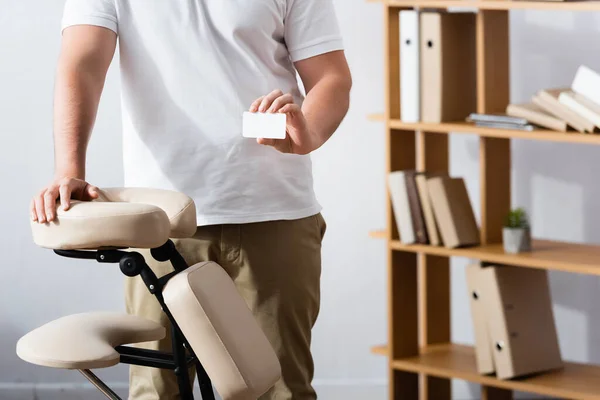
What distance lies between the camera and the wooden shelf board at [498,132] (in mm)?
2605

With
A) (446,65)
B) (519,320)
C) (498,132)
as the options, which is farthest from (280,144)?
(519,320)

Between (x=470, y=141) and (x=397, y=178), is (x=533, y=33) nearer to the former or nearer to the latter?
(x=470, y=141)

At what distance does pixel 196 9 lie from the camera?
191 cm

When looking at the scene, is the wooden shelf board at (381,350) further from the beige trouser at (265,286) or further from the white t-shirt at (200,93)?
the white t-shirt at (200,93)

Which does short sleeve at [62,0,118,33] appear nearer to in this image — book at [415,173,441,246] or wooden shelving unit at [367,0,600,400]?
wooden shelving unit at [367,0,600,400]

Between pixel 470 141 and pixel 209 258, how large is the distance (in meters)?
1.60

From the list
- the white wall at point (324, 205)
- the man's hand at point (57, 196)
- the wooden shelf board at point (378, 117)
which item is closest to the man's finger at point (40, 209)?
the man's hand at point (57, 196)

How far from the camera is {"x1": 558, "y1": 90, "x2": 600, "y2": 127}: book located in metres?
2.60

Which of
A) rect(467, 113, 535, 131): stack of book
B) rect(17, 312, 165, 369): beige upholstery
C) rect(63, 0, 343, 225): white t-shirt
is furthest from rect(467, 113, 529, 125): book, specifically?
rect(17, 312, 165, 369): beige upholstery

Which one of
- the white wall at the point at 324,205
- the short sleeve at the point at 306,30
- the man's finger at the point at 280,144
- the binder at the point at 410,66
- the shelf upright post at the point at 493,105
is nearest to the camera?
the man's finger at the point at 280,144

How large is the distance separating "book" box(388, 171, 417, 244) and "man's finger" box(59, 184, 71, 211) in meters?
1.54

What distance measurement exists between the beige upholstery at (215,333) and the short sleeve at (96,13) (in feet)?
1.87

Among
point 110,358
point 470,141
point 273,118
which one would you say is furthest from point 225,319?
point 470,141

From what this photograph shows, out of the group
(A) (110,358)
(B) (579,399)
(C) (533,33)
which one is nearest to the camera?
(A) (110,358)
